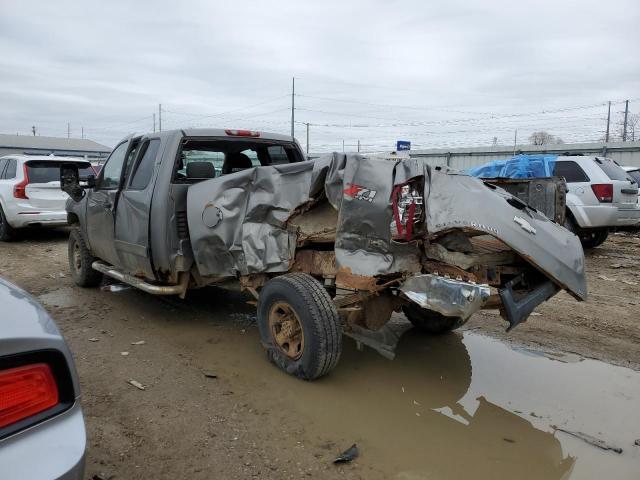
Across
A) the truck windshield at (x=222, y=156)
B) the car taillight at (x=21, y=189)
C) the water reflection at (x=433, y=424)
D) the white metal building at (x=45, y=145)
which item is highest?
the white metal building at (x=45, y=145)

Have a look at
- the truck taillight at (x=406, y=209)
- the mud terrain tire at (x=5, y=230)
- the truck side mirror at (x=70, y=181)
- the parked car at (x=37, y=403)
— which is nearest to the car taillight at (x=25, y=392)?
the parked car at (x=37, y=403)

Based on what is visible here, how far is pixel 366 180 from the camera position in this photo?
11.7 feet

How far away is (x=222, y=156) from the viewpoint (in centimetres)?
559

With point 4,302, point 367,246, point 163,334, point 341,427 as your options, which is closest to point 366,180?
point 367,246

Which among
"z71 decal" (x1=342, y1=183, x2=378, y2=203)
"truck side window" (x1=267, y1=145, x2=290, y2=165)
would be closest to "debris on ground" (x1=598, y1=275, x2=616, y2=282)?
"truck side window" (x1=267, y1=145, x2=290, y2=165)

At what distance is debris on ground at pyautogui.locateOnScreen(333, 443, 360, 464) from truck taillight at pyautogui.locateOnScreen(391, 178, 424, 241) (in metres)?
1.43

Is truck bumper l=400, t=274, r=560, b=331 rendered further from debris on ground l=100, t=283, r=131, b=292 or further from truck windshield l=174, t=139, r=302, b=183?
debris on ground l=100, t=283, r=131, b=292

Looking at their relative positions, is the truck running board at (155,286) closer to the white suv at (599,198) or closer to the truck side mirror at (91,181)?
the truck side mirror at (91,181)

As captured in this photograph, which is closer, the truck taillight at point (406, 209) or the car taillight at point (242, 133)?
the truck taillight at point (406, 209)

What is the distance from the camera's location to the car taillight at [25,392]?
1.50 meters

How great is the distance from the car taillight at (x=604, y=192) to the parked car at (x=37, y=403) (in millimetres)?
9816

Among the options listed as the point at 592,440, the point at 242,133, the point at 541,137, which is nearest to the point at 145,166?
the point at 242,133

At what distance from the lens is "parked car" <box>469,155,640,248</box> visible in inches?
362

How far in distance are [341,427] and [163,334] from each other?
2.50 m
